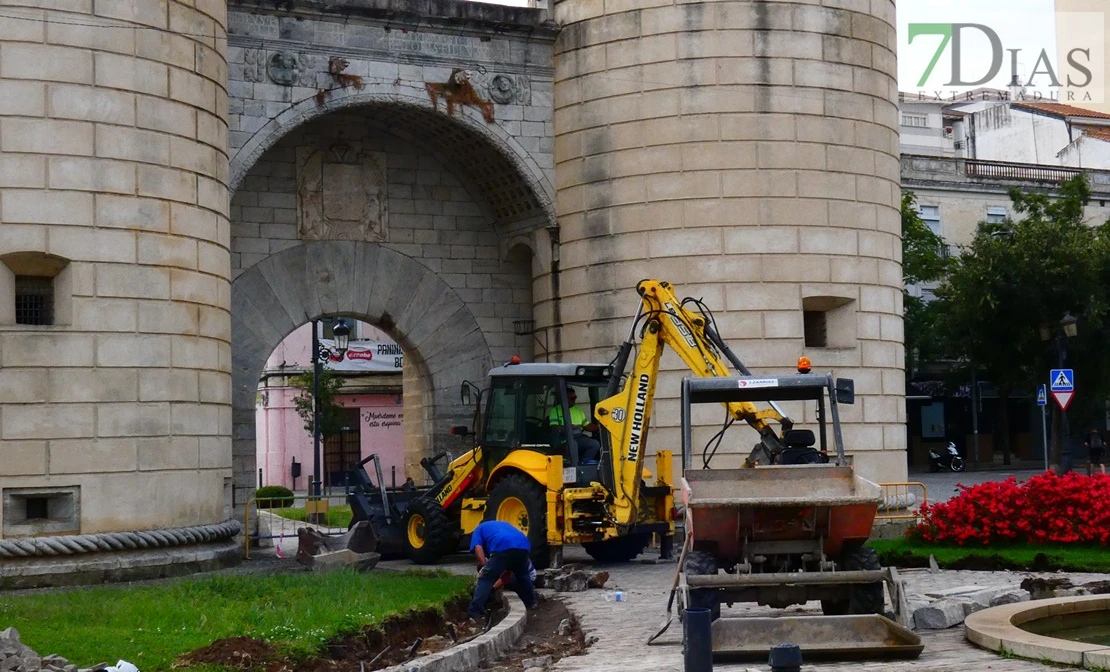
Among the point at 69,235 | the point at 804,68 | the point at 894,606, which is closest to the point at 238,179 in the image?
the point at 69,235

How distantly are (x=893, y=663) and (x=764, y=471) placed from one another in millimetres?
2098

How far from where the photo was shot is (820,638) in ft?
32.5

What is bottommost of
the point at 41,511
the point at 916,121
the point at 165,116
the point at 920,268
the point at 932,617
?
the point at 932,617

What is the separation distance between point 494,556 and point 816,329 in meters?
8.82

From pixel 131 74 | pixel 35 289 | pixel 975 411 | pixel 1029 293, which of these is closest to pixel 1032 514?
pixel 131 74

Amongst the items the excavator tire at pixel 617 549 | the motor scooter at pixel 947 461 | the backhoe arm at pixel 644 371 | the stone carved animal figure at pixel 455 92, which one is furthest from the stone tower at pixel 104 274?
the motor scooter at pixel 947 461

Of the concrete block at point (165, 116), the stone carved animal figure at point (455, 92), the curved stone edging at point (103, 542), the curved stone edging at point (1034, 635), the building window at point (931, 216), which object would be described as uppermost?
the building window at point (931, 216)

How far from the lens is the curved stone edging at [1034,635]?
8633 millimetres

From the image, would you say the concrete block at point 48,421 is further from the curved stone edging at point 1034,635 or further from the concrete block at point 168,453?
the curved stone edging at point 1034,635

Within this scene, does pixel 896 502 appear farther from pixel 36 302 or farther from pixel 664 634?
pixel 36 302

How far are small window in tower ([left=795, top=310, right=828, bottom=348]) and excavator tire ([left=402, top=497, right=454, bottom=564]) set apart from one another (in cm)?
558

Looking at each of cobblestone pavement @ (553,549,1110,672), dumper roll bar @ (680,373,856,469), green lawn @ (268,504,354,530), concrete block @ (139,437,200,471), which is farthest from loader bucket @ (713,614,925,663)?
green lawn @ (268,504,354,530)

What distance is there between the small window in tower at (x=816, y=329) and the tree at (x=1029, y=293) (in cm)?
1843

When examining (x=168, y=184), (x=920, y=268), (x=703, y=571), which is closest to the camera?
(x=703, y=571)
